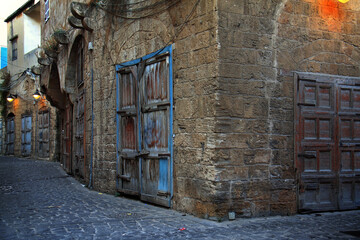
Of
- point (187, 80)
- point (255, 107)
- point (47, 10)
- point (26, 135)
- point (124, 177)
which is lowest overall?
point (124, 177)

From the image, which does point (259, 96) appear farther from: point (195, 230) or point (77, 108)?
point (77, 108)

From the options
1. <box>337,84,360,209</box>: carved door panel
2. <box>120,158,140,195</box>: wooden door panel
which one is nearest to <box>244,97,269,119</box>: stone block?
<box>337,84,360,209</box>: carved door panel

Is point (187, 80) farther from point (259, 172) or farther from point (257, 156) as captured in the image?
point (259, 172)

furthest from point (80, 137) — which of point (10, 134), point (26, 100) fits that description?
point (10, 134)

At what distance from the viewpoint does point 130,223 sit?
5.30 m

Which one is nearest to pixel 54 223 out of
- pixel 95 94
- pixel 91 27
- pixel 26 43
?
pixel 95 94

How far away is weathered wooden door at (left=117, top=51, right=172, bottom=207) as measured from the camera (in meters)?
6.43

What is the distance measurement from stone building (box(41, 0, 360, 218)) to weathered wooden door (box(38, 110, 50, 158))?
11.3 meters

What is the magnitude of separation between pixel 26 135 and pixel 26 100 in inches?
72.4

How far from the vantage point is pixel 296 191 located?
5.92 metres

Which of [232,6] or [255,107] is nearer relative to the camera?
[232,6]

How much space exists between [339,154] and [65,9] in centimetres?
926

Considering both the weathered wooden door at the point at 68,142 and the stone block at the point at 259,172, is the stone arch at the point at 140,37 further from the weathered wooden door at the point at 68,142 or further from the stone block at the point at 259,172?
the weathered wooden door at the point at 68,142

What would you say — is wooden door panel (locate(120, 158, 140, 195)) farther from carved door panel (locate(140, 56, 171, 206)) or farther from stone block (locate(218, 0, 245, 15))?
stone block (locate(218, 0, 245, 15))
